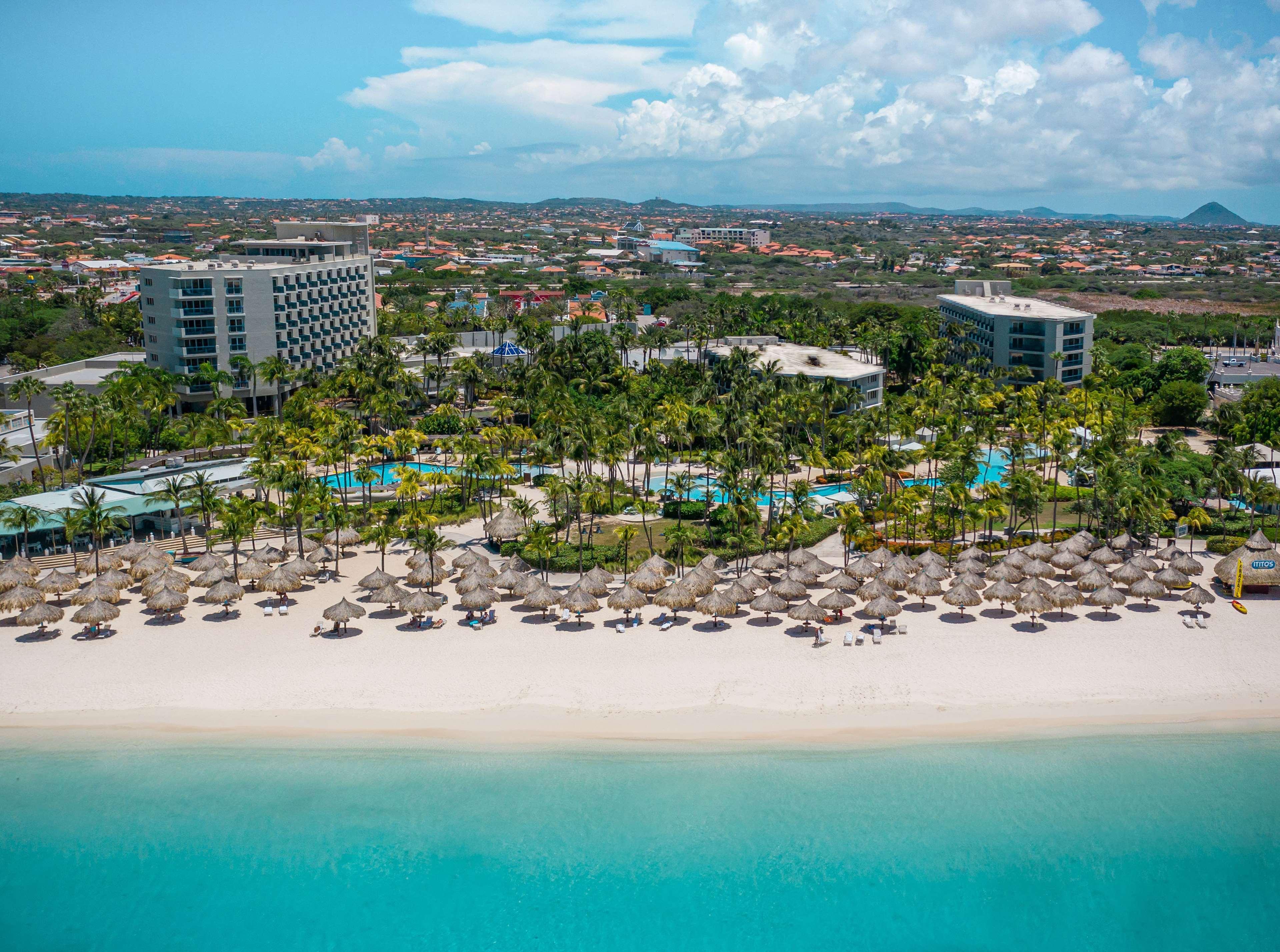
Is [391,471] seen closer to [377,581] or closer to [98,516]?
[98,516]

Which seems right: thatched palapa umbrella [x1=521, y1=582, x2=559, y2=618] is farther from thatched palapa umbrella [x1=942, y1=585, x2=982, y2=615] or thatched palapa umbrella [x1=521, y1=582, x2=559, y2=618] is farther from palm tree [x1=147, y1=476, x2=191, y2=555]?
palm tree [x1=147, y1=476, x2=191, y2=555]

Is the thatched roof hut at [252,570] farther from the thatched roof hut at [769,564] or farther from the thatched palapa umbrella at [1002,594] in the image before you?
the thatched palapa umbrella at [1002,594]

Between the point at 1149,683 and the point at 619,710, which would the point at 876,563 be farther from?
the point at 619,710

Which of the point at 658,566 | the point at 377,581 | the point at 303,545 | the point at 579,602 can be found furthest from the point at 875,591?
the point at 303,545

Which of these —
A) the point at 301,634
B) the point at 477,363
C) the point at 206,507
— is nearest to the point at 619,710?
the point at 301,634

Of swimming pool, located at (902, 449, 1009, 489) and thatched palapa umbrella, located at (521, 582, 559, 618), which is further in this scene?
swimming pool, located at (902, 449, 1009, 489)

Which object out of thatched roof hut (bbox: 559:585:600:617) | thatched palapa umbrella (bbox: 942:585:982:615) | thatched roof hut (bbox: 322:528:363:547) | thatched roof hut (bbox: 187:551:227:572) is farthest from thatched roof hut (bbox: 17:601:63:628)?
thatched palapa umbrella (bbox: 942:585:982:615)
